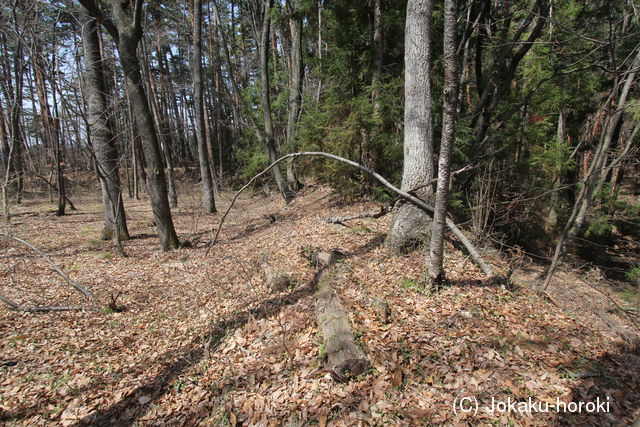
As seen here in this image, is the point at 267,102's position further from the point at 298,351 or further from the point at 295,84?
the point at 298,351

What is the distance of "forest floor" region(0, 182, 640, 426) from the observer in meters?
2.63

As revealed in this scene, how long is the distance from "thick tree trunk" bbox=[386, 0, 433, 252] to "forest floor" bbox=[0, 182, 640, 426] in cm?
48

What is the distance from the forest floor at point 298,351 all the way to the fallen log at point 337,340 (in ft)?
0.33

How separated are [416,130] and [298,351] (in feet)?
11.8

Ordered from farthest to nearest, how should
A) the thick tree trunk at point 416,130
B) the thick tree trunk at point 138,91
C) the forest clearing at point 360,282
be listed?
the thick tree trunk at point 138,91, the thick tree trunk at point 416,130, the forest clearing at point 360,282

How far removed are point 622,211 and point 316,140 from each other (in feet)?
33.3

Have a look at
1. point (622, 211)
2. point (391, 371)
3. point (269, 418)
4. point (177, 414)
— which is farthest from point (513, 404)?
point (622, 211)

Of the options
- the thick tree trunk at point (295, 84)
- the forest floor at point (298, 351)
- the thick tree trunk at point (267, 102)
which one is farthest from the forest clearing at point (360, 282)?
the thick tree trunk at point (295, 84)

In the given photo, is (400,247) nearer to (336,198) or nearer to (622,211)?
(336,198)

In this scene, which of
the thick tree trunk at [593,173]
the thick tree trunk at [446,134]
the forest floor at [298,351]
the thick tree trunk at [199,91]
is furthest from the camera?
the thick tree trunk at [199,91]

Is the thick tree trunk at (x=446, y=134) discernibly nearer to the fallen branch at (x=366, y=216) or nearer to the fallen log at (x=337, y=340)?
the fallen log at (x=337, y=340)

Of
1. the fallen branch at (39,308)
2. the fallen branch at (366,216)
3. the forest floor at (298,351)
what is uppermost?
the fallen branch at (366,216)

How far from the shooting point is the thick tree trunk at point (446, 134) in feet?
10.3

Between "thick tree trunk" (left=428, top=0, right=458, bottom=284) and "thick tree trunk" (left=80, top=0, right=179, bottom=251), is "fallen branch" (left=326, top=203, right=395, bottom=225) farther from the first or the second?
"thick tree trunk" (left=80, top=0, right=179, bottom=251)
